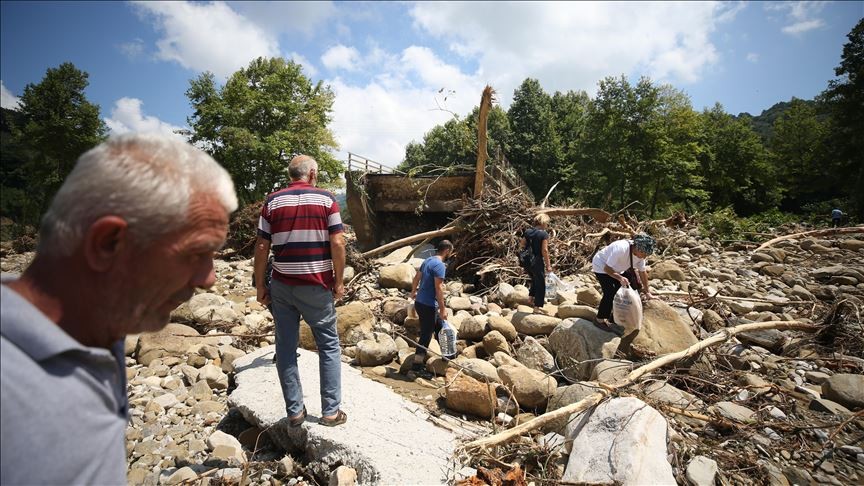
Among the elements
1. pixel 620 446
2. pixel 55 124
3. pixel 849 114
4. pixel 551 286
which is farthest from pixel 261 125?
pixel 849 114

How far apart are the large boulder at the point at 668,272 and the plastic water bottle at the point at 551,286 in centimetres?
281

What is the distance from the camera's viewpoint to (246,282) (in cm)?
1016

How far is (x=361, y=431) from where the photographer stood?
2979 millimetres

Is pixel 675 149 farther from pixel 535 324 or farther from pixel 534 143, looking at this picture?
pixel 535 324

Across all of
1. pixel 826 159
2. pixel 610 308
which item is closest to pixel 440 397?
pixel 610 308

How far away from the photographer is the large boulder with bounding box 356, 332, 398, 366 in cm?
505

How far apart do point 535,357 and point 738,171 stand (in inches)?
1497

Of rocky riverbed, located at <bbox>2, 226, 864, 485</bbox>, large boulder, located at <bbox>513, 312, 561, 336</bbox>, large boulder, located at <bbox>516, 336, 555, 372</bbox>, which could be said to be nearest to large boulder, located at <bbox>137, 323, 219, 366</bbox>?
rocky riverbed, located at <bbox>2, 226, 864, 485</bbox>

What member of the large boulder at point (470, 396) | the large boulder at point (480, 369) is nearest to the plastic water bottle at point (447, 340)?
the large boulder at point (480, 369)

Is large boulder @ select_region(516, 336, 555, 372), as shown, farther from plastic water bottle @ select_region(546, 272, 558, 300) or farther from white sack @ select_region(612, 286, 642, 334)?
plastic water bottle @ select_region(546, 272, 558, 300)

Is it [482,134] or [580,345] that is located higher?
[482,134]

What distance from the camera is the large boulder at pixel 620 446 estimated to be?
2.52 meters

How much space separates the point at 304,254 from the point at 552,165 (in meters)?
30.8

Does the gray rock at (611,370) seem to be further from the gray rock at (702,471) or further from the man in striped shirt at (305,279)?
the man in striped shirt at (305,279)
